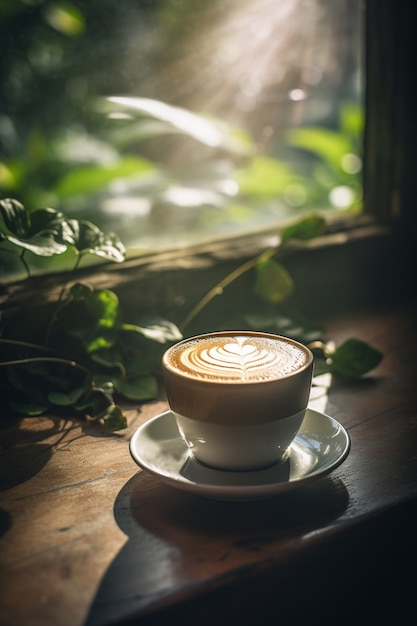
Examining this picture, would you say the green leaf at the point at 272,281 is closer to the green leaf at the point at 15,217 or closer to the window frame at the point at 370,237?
the window frame at the point at 370,237

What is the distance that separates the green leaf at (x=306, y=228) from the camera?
4.22ft

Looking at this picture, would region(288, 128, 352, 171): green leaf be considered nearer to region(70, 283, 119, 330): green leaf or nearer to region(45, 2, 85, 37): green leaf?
region(45, 2, 85, 37): green leaf

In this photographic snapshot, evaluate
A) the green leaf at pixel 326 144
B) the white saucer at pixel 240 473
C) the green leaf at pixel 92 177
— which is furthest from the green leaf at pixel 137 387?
the green leaf at pixel 326 144

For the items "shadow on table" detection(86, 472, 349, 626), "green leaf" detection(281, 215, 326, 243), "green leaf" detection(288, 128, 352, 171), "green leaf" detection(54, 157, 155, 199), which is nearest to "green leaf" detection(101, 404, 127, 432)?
"shadow on table" detection(86, 472, 349, 626)

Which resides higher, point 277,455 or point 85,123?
point 85,123

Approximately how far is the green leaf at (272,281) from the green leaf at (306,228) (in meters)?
0.07

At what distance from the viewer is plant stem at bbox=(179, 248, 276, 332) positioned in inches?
50.6

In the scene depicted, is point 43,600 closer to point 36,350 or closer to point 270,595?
point 270,595

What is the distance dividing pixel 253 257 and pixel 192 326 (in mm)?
220

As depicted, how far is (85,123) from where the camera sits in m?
1.86

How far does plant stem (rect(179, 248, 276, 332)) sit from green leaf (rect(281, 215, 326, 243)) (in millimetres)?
50

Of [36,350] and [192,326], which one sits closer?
[36,350]

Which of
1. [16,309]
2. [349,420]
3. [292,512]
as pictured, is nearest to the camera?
[292,512]

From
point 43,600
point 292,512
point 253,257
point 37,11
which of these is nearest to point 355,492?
point 292,512
